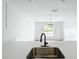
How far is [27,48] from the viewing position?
61.4 inches

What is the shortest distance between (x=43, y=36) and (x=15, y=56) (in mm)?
465

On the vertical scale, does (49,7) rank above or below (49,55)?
above

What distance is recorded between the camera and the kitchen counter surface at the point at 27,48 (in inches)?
54.5

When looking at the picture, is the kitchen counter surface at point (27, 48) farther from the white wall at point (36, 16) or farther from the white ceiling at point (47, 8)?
the white ceiling at point (47, 8)

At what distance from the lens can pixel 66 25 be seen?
173 cm

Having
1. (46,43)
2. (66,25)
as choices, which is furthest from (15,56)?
(66,25)

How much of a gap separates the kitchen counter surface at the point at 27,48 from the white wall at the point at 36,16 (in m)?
0.07

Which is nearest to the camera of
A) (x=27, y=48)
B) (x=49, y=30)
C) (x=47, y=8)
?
(x=27, y=48)

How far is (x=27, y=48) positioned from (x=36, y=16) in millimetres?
438

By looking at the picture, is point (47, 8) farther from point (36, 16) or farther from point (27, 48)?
point (27, 48)

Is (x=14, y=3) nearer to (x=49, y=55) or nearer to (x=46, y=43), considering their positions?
(x=46, y=43)

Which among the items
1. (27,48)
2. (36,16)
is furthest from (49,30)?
(27,48)

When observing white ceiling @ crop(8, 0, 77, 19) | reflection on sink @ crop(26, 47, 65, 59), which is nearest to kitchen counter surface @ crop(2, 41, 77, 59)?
reflection on sink @ crop(26, 47, 65, 59)

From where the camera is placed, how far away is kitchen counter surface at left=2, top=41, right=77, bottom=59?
1.39 meters
